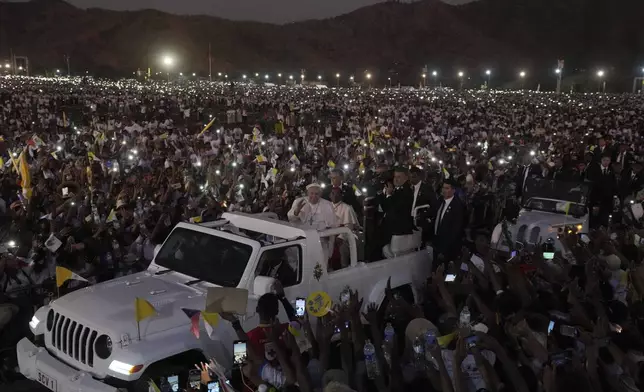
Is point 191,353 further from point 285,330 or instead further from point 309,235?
point 309,235

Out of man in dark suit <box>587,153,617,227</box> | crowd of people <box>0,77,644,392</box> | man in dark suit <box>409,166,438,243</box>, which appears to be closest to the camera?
crowd of people <box>0,77,644,392</box>

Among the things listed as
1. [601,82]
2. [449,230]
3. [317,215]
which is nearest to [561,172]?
[449,230]

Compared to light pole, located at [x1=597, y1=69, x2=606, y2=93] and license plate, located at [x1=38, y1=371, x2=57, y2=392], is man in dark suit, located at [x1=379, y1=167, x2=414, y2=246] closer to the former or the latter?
license plate, located at [x1=38, y1=371, x2=57, y2=392]

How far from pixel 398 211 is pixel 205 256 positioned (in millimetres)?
2634

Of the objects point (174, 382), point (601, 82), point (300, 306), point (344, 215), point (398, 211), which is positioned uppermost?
point (601, 82)

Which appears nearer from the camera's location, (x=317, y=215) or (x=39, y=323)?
(x=39, y=323)

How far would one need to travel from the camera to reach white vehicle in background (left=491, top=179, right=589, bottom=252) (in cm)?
894

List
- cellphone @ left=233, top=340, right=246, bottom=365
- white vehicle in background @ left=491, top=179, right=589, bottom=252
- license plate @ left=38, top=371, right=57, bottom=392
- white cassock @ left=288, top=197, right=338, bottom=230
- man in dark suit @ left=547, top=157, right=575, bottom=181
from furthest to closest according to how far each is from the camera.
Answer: man in dark suit @ left=547, top=157, right=575, bottom=181
white vehicle in background @ left=491, top=179, right=589, bottom=252
white cassock @ left=288, top=197, right=338, bottom=230
license plate @ left=38, top=371, right=57, bottom=392
cellphone @ left=233, top=340, right=246, bottom=365

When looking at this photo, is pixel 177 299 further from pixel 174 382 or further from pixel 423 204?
pixel 423 204

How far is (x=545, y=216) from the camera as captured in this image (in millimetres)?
9289

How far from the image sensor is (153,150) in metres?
17.8

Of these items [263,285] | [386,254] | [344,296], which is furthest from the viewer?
[386,254]

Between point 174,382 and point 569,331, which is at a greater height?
point 569,331

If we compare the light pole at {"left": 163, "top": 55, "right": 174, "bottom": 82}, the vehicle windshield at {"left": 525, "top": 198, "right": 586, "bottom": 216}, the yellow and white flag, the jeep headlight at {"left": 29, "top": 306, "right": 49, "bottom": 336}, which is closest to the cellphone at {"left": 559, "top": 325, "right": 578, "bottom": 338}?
the jeep headlight at {"left": 29, "top": 306, "right": 49, "bottom": 336}
